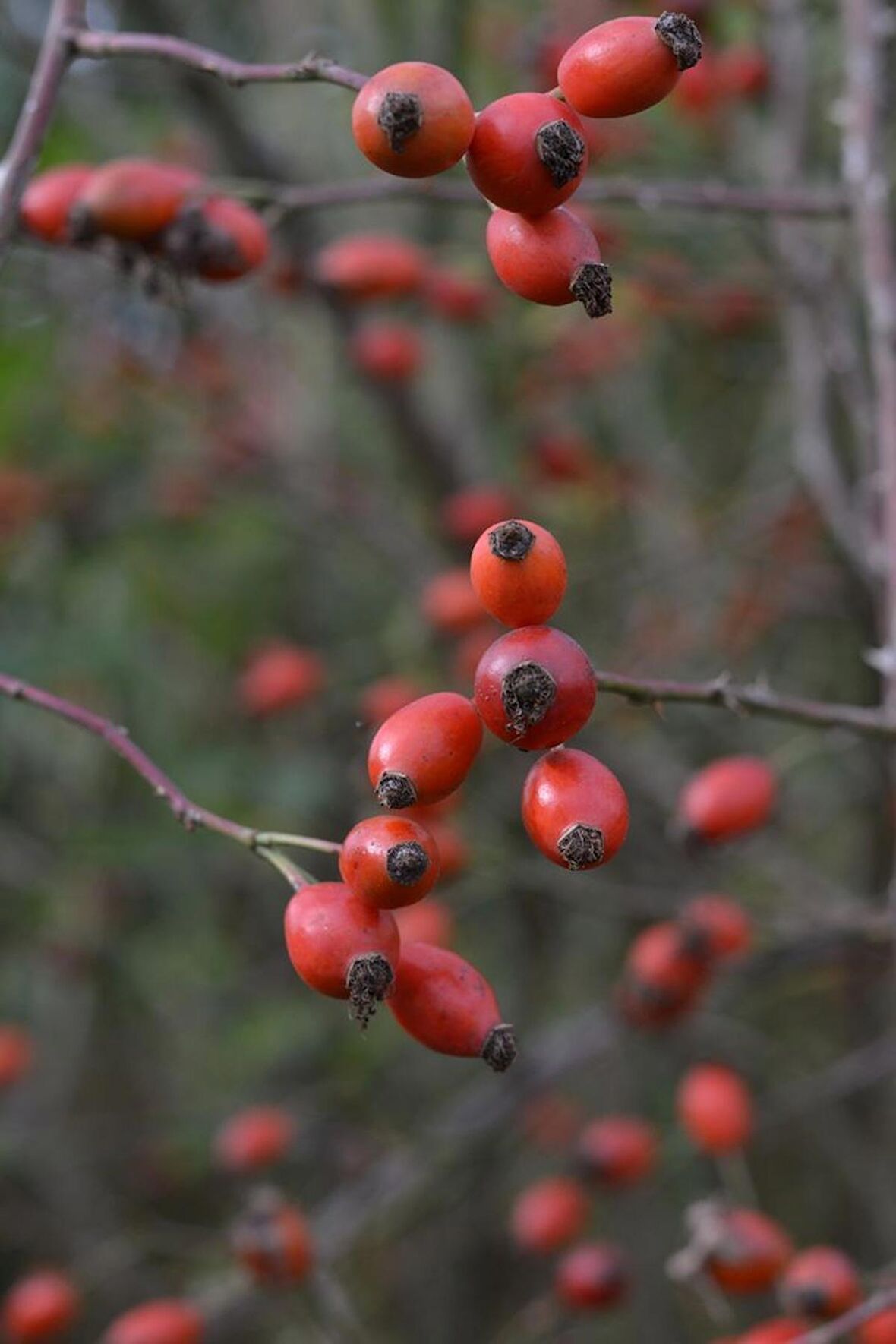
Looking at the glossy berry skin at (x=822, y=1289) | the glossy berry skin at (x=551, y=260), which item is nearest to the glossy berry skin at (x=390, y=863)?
the glossy berry skin at (x=551, y=260)

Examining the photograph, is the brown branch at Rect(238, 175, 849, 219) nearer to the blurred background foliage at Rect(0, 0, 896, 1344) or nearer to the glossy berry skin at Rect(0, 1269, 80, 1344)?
the blurred background foliage at Rect(0, 0, 896, 1344)

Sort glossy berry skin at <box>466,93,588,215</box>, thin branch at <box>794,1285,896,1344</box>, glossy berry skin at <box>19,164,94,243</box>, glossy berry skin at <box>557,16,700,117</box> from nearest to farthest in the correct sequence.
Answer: glossy berry skin at <box>466,93,588,215</box> → glossy berry skin at <box>557,16,700,117</box> → thin branch at <box>794,1285,896,1344</box> → glossy berry skin at <box>19,164,94,243</box>

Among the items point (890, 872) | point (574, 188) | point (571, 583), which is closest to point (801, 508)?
point (571, 583)

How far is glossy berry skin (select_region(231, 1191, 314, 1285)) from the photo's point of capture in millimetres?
2182

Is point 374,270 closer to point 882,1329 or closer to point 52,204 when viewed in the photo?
point 52,204

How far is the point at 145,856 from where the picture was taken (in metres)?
3.33

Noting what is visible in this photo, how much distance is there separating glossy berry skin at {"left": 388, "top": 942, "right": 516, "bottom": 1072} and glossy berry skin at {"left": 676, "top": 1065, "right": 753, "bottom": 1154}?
1.48 meters

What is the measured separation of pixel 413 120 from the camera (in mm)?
1149

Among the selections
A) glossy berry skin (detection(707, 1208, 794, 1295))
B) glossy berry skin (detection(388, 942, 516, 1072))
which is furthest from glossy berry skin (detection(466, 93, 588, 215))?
glossy berry skin (detection(707, 1208, 794, 1295))

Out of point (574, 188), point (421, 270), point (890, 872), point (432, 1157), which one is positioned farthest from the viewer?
point (890, 872)

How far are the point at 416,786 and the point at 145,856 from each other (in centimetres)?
225

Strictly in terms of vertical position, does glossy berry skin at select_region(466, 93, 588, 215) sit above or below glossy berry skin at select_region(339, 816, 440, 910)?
above

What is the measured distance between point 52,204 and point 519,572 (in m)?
1.11

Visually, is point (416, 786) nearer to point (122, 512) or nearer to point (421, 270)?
point (421, 270)
